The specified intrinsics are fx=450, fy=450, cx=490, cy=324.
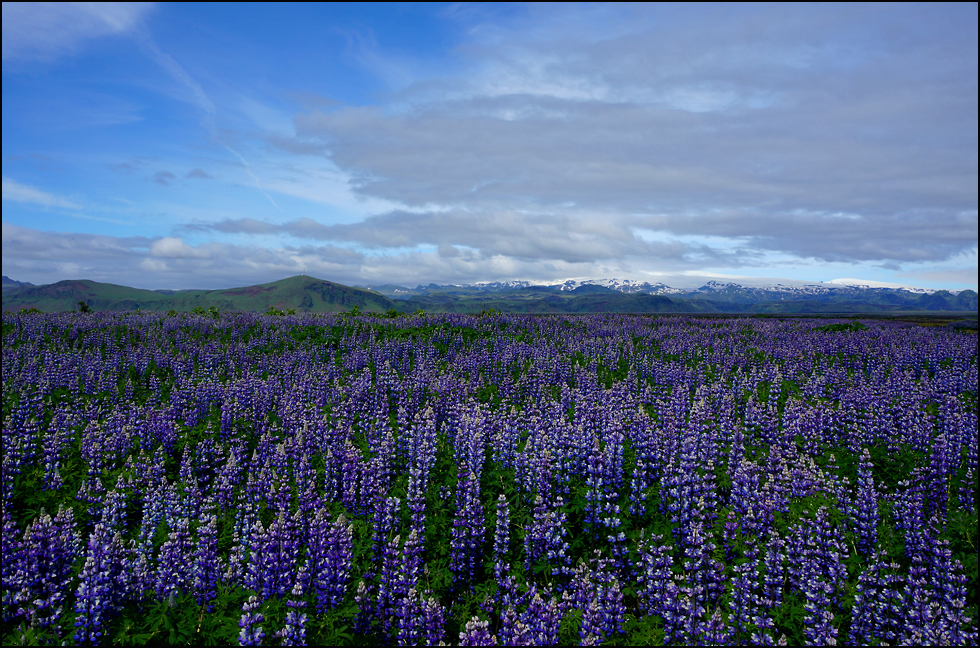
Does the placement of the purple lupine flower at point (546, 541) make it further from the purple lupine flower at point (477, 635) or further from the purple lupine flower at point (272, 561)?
the purple lupine flower at point (272, 561)

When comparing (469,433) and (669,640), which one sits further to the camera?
(469,433)

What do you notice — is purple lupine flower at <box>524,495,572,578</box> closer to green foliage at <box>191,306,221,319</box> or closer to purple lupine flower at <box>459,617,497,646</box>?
purple lupine flower at <box>459,617,497,646</box>

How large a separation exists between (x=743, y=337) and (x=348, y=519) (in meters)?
32.4

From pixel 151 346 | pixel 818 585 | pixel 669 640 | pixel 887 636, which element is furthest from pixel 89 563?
pixel 151 346

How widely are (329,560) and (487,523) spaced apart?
9.25 feet

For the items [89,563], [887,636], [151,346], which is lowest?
[887,636]

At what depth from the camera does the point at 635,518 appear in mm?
7875

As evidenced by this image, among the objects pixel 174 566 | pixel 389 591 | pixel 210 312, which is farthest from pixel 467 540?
pixel 210 312

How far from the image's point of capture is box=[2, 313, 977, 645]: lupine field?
560 centimetres

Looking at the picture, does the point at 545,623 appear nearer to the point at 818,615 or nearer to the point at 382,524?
the point at 382,524

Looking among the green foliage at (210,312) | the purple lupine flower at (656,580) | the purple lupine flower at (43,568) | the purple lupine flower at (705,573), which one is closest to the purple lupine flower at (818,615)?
the purple lupine flower at (705,573)

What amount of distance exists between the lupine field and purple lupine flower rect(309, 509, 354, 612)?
3 cm

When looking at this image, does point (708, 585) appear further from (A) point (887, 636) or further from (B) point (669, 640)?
(A) point (887, 636)

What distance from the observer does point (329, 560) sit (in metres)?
6.09
